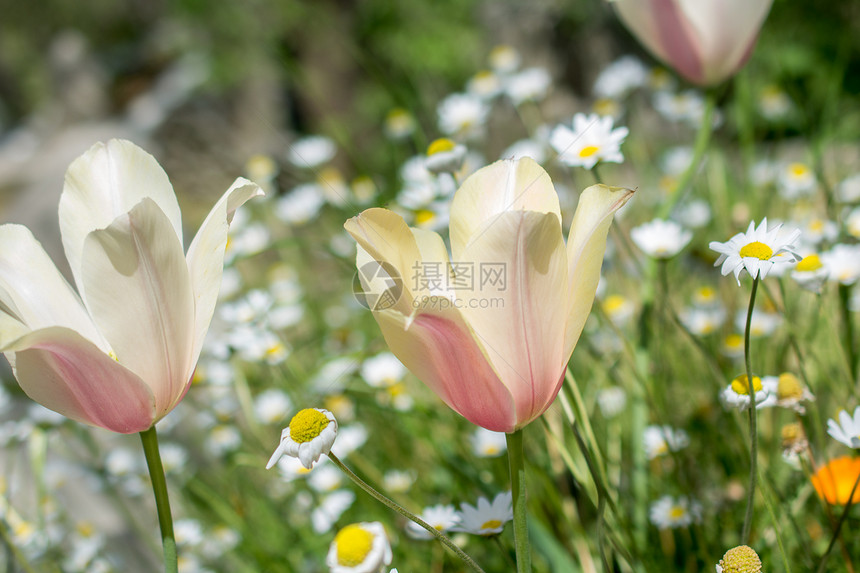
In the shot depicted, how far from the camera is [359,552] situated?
0.35 meters

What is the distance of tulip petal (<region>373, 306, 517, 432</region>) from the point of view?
14.0 inches

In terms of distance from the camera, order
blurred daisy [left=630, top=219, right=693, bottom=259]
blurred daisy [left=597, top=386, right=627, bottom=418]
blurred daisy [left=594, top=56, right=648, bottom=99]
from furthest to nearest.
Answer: blurred daisy [left=594, top=56, right=648, bottom=99]
blurred daisy [left=597, top=386, right=627, bottom=418]
blurred daisy [left=630, top=219, right=693, bottom=259]

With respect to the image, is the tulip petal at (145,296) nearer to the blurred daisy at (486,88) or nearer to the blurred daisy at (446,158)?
the blurred daisy at (446,158)

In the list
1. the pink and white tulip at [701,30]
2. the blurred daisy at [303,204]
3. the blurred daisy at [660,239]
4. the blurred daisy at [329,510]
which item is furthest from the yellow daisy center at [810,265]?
the blurred daisy at [303,204]

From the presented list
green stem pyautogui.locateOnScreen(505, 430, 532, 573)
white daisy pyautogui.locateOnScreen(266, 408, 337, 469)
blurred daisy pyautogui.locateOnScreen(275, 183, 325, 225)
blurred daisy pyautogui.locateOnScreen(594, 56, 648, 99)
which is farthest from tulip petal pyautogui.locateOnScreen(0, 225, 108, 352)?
blurred daisy pyautogui.locateOnScreen(594, 56, 648, 99)

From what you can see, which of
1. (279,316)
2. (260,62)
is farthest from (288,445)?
(260,62)

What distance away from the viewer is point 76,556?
37.2 inches

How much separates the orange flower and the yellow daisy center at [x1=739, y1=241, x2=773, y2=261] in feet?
0.74

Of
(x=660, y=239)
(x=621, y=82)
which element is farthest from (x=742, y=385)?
(x=621, y=82)

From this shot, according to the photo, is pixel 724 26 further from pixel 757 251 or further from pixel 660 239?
pixel 757 251

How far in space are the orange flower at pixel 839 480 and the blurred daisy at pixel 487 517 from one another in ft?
0.83

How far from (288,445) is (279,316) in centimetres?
99

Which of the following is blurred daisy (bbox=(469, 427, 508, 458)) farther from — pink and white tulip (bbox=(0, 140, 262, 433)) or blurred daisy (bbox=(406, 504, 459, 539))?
pink and white tulip (bbox=(0, 140, 262, 433))

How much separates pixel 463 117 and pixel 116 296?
82 cm
